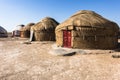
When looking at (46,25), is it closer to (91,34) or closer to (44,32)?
(44,32)

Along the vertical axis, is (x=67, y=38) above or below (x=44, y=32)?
below

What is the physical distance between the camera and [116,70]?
293 inches

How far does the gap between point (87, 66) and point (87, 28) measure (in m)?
4.93

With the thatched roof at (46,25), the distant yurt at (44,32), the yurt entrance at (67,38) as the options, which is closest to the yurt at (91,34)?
the yurt entrance at (67,38)

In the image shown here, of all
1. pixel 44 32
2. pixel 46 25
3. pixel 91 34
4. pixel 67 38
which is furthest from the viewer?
pixel 46 25

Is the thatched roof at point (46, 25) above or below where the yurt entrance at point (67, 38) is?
above

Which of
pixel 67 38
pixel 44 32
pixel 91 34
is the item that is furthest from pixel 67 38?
pixel 44 32

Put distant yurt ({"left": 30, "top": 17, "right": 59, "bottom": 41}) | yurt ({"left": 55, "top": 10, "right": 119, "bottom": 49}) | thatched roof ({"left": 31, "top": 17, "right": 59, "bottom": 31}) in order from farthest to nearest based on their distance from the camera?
1. thatched roof ({"left": 31, "top": 17, "right": 59, "bottom": 31})
2. distant yurt ({"left": 30, "top": 17, "right": 59, "bottom": 41})
3. yurt ({"left": 55, "top": 10, "right": 119, "bottom": 49})

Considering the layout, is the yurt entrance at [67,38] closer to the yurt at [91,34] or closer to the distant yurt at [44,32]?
the yurt at [91,34]

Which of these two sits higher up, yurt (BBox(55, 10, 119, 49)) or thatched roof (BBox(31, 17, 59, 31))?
thatched roof (BBox(31, 17, 59, 31))

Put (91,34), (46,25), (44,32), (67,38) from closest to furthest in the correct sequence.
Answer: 1. (91,34)
2. (67,38)
3. (44,32)
4. (46,25)

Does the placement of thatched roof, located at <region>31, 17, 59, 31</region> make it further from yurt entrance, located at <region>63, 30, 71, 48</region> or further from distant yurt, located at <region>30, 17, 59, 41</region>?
yurt entrance, located at <region>63, 30, 71, 48</region>

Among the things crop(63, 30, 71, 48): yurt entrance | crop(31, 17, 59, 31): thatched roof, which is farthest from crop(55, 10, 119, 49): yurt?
crop(31, 17, 59, 31): thatched roof

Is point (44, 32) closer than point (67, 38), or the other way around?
point (67, 38)
